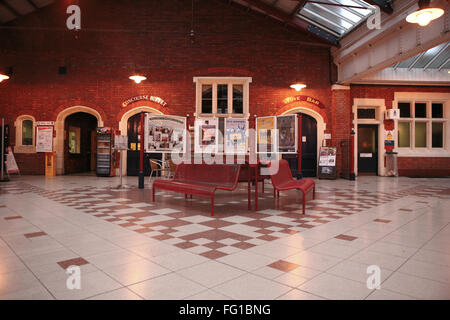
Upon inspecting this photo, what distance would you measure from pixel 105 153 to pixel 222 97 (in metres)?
4.92

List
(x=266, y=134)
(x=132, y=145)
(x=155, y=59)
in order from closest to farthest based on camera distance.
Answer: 1. (x=266, y=134)
2. (x=155, y=59)
3. (x=132, y=145)

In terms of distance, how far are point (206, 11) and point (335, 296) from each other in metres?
11.8

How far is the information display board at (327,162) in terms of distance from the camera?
11.0 m

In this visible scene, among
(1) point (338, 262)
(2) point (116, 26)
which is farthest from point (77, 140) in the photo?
(1) point (338, 262)

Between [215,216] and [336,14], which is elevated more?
[336,14]

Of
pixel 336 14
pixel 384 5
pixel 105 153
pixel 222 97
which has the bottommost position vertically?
pixel 105 153

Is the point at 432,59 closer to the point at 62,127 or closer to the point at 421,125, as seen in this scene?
the point at 421,125

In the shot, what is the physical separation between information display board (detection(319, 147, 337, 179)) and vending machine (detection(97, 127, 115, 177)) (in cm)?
786

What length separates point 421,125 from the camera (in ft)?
41.5

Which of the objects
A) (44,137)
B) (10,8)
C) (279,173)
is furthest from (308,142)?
(10,8)

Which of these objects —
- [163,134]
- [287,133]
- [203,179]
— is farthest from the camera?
[163,134]

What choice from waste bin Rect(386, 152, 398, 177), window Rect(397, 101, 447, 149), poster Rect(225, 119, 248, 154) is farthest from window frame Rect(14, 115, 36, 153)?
window Rect(397, 101, 447, 149)

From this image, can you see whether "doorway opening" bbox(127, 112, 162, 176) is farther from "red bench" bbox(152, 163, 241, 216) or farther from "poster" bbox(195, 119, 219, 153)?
"red bench" bbox(152, 163, 241, 216)

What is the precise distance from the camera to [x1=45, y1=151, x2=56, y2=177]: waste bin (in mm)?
11094
